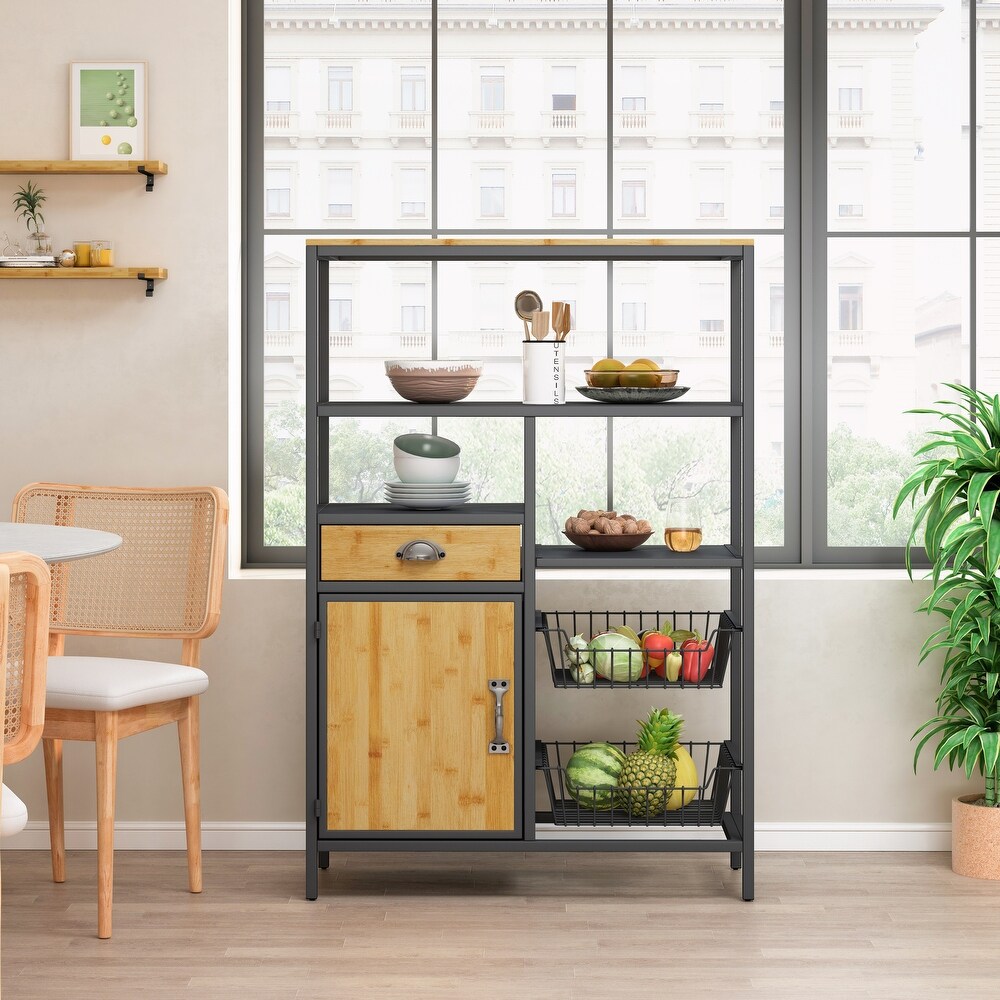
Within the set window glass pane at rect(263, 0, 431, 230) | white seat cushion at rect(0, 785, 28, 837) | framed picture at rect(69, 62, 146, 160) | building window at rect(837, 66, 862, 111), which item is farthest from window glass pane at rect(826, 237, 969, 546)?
white seat cushion at rect(0, 785, 28, 837)

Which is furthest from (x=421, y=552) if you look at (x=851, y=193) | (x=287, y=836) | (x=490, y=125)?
(x=851, y=193)

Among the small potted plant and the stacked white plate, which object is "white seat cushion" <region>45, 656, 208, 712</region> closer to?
the stacked white plate

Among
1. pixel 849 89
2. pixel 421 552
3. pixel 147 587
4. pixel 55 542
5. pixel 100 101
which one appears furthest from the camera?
pixel 849 89

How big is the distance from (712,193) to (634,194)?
235 millimetres

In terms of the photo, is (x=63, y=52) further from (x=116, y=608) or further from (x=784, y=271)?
(x=784, y=271)

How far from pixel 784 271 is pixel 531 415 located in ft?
3.56

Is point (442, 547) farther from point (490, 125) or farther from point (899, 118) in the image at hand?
point (899, 118)

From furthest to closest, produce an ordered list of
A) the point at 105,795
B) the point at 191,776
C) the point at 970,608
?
the point at 970,608
the point at 191,776
the point at 105,795

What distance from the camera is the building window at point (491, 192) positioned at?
342cm

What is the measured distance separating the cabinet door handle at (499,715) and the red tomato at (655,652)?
1.23 ft

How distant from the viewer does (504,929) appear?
2.72 m

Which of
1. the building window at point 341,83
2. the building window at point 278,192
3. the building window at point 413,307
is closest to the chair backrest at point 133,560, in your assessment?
the building window at point 413,307

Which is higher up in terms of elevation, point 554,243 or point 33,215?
point 33,215

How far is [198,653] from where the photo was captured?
308 centimetres
